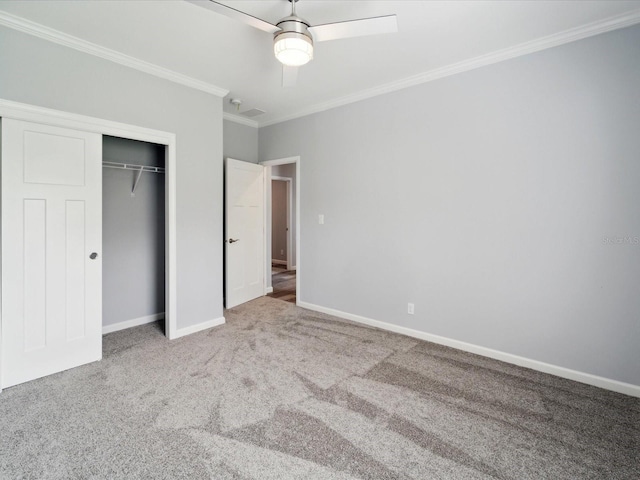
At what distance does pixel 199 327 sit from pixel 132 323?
0.85 metres

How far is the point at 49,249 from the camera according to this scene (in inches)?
104

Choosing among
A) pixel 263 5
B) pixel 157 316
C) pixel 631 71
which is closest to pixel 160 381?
pixel 157 316

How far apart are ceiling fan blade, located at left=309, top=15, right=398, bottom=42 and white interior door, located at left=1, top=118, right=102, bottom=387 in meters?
2.15

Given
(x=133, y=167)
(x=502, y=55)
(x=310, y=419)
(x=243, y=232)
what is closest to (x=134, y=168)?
(x=133, y=167)

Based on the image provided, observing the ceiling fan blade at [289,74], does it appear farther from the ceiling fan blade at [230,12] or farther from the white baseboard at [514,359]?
the white baseboard at [514,359]

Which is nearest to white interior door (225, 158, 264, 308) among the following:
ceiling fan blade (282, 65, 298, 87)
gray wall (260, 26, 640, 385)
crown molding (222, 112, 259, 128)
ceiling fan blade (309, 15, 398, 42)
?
crown molding (222, 112, 259, 128)

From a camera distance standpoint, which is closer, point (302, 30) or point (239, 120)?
point (302, 30)

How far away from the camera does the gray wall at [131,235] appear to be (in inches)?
141

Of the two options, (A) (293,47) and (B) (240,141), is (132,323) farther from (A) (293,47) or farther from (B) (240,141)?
(A) (293,47)

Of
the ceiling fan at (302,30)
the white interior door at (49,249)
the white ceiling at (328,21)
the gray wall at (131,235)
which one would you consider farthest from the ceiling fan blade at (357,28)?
the gray wall at (131,235)

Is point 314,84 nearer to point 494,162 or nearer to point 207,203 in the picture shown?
point 207,203

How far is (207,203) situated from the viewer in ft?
12.2

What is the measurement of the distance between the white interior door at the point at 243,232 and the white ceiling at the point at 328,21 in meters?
1.45

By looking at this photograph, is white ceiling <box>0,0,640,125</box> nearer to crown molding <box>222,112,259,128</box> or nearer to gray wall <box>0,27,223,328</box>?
gray wall <box>0,27,223,328</box>
